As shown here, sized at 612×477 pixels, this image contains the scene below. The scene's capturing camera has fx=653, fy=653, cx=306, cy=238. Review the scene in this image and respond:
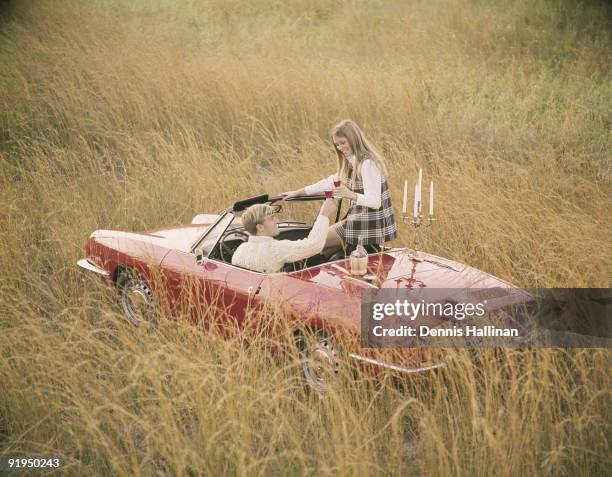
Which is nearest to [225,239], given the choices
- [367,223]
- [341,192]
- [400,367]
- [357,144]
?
[341,192]

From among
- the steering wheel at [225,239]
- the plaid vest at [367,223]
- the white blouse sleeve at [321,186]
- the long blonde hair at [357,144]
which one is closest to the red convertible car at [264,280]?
the steering wheel at [225,239]

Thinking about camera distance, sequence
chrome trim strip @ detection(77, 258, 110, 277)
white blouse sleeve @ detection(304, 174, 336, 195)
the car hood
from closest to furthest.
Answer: the car hood, chrome trim strip @ detection(77, 258, 110, 277), white blouse sleeve @ detection(304, 174, 336, 195)

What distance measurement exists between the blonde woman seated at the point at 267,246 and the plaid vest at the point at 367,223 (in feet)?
1.46

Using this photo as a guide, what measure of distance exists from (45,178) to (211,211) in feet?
5.77

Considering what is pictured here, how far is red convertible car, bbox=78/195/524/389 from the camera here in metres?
3.56

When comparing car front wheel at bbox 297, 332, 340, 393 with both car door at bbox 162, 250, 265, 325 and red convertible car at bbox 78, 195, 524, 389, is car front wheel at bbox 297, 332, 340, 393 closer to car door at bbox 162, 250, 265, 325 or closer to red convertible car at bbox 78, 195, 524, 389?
red convertible car at bbox 78, 195, 524, 389

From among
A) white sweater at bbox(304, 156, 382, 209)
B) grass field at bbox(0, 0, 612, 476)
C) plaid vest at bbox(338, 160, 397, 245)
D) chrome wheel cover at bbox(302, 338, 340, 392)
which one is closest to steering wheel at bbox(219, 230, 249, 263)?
grass field at bbox(0, 0, 612, 476)

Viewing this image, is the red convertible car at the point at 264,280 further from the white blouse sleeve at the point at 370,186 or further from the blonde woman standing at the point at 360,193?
the white blouse sleeve at the point at 370,186

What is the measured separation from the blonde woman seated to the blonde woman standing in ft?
1.16

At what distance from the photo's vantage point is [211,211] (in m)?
6.44

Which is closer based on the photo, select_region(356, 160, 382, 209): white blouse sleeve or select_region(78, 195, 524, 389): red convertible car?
select_region(78, 195, 524, 389): red convertible car

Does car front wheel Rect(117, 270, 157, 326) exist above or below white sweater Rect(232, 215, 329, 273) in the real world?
below

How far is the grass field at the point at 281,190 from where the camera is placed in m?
3.12

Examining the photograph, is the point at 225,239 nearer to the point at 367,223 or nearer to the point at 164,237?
the point at 164,237
